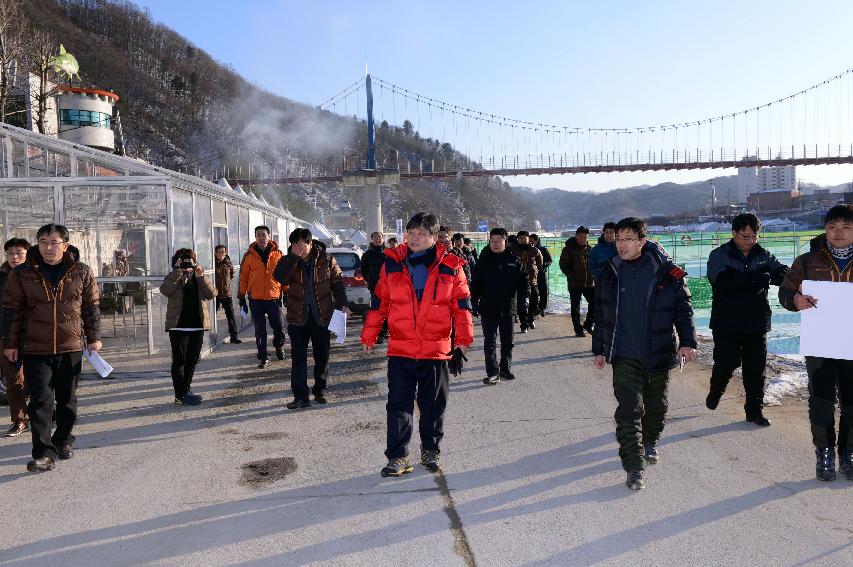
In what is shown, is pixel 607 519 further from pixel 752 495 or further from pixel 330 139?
pixel 330 139

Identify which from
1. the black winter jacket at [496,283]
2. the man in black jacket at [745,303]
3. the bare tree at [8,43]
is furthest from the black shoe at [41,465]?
the bare tree at [8,43]

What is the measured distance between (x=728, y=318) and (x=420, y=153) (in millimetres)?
136808

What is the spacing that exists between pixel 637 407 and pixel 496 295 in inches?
134

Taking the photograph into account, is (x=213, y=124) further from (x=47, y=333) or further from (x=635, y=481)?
(x=635, y=481)

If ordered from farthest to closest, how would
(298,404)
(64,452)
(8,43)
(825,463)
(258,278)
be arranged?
(8,43) → (258,278) → (298,404) → (64,452) → (825,463)

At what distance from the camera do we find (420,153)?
459 ft

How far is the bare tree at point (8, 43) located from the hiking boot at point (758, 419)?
2810 centimetres

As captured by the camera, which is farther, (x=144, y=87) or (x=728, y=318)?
(x=144, y=87)

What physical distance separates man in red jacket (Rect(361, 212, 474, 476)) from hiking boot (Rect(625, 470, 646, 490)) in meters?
1.26

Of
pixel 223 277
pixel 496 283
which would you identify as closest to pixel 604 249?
pixel 496 283

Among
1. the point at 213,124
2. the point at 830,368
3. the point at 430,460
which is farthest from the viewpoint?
the point at 213,124

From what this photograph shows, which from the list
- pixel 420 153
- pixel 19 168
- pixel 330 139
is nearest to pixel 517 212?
pixel 420 153

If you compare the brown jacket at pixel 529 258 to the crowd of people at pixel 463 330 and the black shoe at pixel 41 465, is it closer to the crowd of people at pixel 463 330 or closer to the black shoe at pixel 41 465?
the crowd of people at pixel 463 330

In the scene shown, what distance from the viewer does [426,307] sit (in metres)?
4.69
